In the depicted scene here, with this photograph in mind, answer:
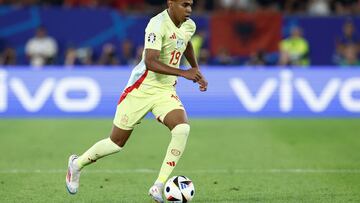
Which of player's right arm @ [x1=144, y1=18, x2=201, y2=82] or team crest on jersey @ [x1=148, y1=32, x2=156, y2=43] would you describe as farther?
team crest on jersey @ [x1=148, y1=32, x2=156, y2=43]

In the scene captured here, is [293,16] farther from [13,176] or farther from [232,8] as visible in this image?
[13,176]

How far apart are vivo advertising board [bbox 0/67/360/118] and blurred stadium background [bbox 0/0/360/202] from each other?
21mm

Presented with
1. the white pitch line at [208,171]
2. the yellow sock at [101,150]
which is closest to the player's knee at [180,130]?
the yellow sock at [101,150]

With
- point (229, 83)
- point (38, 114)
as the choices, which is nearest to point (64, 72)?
point (38, 114)

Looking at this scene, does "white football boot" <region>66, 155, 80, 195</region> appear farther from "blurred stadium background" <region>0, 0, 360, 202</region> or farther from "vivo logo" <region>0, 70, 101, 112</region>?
"vivo logo" <region>0, 70, 101, 112</region>

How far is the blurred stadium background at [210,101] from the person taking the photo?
9453mm

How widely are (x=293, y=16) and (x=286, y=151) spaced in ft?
32.0

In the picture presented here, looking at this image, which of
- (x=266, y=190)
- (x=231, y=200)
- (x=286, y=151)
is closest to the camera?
(x=231, y=200)

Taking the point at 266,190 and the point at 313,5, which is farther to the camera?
the point at 313,5

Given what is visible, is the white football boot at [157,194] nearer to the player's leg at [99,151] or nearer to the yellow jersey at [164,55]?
the player's leg at [99,151]

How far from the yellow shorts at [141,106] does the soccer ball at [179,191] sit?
67 centimetres

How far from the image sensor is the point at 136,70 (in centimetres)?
812

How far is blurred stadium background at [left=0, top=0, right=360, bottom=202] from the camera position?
9453mm

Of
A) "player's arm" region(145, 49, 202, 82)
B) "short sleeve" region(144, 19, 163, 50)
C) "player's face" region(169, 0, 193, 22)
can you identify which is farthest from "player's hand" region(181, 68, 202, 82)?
"player's face" region(169, 0, 193, 22)
